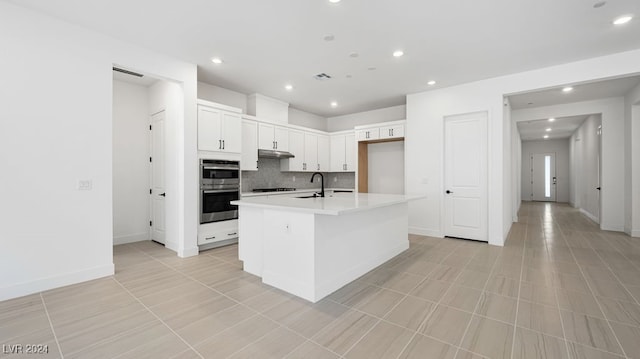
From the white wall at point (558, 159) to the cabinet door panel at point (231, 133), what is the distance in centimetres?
1361

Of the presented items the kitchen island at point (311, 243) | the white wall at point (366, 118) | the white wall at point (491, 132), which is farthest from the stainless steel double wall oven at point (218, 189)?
the white wall at point (366, 118)

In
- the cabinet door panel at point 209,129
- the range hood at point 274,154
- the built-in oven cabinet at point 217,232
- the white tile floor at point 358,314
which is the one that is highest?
the cabinet door panel at point 209,129

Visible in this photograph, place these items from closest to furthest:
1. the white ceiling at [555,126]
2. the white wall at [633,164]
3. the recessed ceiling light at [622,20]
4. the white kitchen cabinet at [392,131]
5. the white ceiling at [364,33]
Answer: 1. the white ceiling at [364,33]
2. the recessed ceiling light at [622,20]
3. the white wall at [633,164]
4. the white kitchen cabinet at [392,131]
5. the white ceiling at [555,126]

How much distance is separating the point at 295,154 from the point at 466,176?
12.1ft

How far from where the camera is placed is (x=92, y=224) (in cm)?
317

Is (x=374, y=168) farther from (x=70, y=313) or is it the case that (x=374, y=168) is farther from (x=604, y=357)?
(x=70, y=313)

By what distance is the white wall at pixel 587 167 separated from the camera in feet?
22.9

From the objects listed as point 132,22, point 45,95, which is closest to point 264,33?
point 132,22

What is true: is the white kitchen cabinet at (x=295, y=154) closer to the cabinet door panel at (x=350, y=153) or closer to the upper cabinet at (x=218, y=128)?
the cabinet door panel at (x=350, y=153)

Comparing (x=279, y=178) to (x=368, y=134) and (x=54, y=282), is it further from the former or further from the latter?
(x=54, y=282)

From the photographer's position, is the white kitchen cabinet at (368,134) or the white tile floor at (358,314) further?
the white kitchen cabinet at (368,134)

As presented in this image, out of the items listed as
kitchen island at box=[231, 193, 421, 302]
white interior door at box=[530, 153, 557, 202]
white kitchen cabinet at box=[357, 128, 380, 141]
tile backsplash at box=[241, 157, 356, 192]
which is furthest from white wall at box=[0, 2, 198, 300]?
white interior door at box=[530, 153, 557, 202]

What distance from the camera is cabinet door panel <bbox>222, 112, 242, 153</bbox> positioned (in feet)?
15.3

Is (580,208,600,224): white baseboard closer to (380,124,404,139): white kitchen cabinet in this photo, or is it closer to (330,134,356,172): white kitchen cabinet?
(380,124,404,139): white kitchen cabinet
